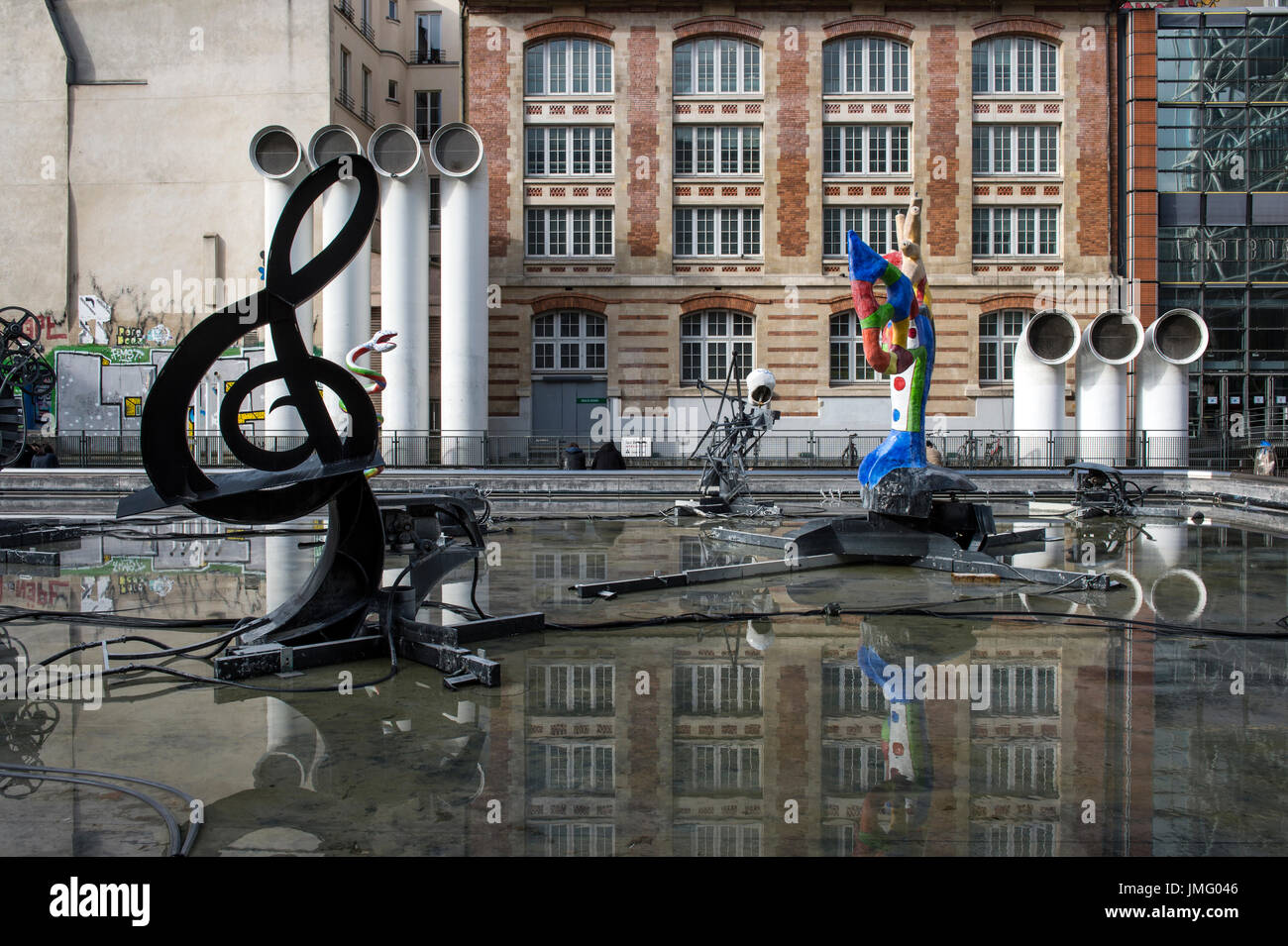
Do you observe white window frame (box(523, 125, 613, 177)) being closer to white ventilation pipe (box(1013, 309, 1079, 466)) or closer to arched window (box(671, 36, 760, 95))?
arched window (box(671, 36, 760, 95))

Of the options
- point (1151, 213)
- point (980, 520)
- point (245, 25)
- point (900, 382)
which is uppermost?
point (245, 25)

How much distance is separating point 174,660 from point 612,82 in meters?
34.1

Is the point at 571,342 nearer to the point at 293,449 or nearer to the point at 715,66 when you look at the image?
the point at 715,66

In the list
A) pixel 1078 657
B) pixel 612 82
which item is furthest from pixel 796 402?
pixel 1078 657

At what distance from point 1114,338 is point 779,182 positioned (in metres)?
13.7

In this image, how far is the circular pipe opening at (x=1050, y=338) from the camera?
29.6m

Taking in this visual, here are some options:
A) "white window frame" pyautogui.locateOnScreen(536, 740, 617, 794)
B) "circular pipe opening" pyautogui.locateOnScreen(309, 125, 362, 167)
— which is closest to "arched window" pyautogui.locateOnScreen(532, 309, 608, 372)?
"circular pipe opening" pyautogui.locateOnScreen(309, 125, 362, 167)

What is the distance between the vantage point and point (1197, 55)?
3791 cm

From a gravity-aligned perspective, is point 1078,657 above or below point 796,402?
below

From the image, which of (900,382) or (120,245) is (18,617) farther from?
(120,245)

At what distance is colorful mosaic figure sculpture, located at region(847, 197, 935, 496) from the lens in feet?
43.2

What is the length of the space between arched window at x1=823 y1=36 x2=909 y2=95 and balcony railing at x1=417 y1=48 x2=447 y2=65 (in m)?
18.7

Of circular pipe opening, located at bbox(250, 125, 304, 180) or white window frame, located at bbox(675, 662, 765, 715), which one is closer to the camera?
white window frame, located at bbox(675, 662, 765, 715)

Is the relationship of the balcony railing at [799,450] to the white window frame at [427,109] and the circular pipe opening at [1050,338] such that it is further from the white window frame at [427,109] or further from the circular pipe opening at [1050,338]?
the white window frame at [427,109]
